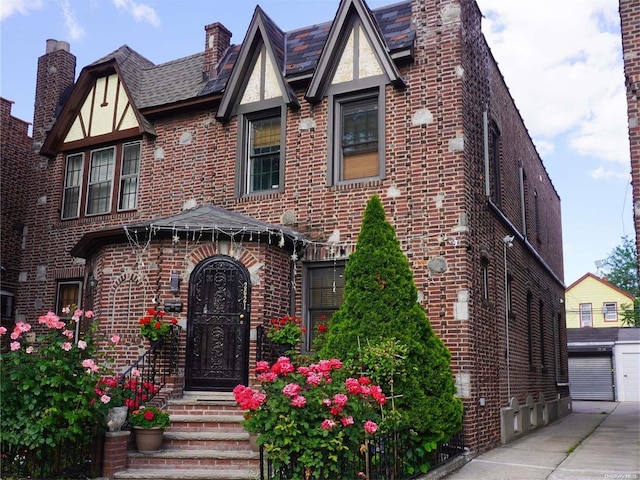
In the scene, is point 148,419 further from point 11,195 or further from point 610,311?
point 610,311

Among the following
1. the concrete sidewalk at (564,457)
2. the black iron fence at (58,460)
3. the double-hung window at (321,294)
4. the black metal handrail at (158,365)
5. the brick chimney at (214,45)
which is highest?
the brick chimney at (214,45)

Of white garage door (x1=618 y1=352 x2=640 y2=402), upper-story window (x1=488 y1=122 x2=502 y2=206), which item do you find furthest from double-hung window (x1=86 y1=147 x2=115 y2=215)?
white garage door (x1=618 y1=352 x2=640 y2=402)

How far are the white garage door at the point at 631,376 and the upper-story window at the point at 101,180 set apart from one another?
2811 cm

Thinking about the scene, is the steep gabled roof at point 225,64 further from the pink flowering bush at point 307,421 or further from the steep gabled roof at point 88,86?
the pink flowering bush at point 307,421

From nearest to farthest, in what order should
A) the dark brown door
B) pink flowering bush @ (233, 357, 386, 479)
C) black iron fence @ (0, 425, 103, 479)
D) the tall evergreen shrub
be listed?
pink flowering bush @ (233, 357, 386, 479) < black iron fence @ (0, 425, 103, 479) < the tall evergreen shrub < the dark brown door

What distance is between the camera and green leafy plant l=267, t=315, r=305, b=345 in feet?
36.1

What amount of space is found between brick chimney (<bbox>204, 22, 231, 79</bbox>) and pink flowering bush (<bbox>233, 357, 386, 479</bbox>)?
9.41 metres

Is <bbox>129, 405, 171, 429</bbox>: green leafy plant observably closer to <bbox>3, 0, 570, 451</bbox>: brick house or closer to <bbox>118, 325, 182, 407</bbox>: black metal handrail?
<bbox>118, 325, 182, 407</bbox>: black metal handrail

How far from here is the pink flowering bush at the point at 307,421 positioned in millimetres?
7203

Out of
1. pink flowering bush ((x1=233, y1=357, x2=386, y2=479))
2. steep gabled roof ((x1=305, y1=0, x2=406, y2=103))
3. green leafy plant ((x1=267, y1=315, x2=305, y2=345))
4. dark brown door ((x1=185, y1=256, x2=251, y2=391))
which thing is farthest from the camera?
steep gabled roof ((x1=305, y1=0, x2=406, y2=103))

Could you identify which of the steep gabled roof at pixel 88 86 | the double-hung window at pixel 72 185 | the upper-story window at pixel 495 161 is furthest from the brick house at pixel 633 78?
the double-hung window at pixel 72 185

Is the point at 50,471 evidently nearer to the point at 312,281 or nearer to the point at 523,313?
the point at 312,281

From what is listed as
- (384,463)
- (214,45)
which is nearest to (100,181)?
(214,45)

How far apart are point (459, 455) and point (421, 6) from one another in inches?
320
